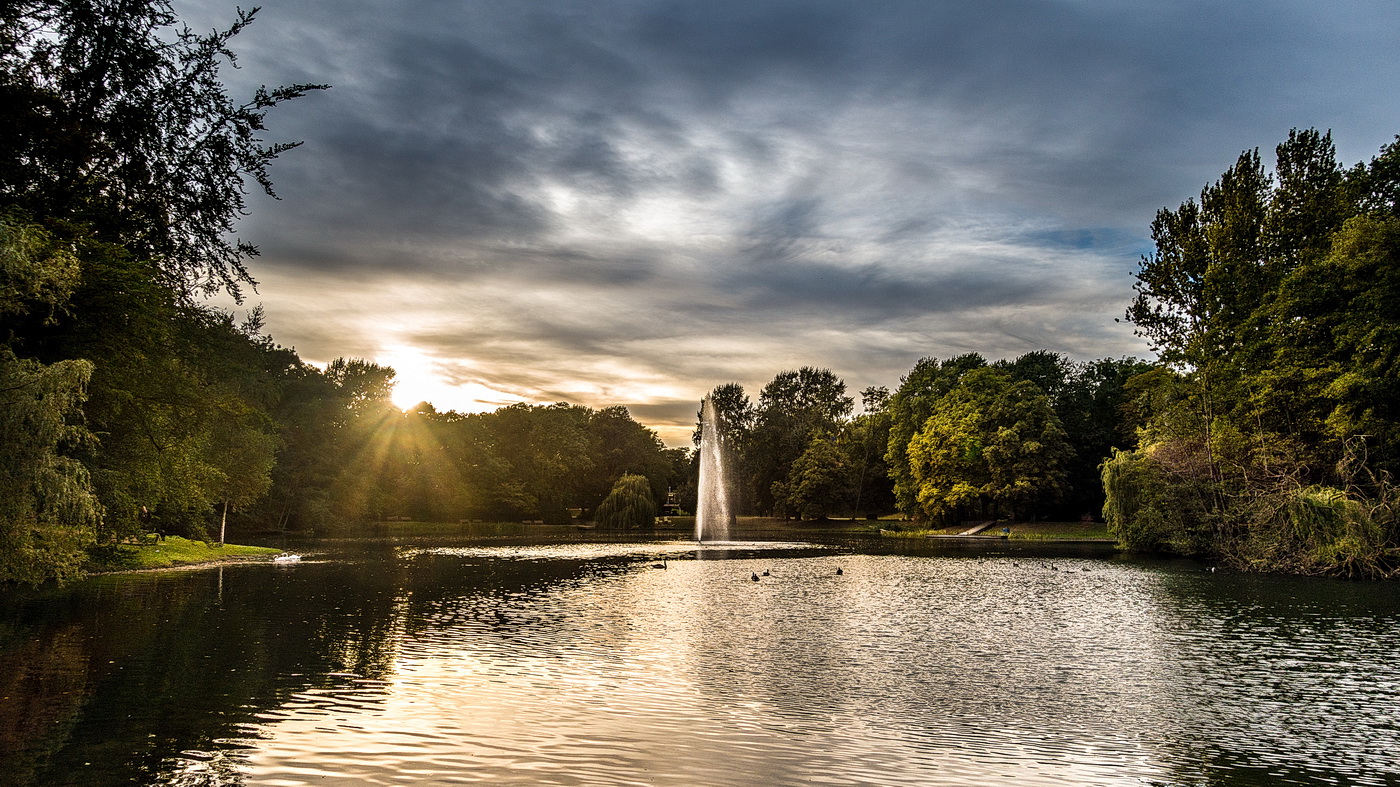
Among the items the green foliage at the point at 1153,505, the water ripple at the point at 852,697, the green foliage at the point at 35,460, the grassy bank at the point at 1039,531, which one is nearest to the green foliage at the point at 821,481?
the grassy bank at the point at 1039,531

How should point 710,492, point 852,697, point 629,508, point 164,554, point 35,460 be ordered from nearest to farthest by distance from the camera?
point 852,697, point 35,460, point 164,554, point 710,492, point 629,508

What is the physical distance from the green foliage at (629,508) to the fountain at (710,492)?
6715mm

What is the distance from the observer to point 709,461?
280ft

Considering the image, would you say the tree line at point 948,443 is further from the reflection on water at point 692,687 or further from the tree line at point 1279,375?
the reflection on water at point 692,687

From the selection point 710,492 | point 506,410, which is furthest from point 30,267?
point 506,410

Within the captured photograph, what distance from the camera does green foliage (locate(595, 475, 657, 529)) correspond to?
84.6 metres

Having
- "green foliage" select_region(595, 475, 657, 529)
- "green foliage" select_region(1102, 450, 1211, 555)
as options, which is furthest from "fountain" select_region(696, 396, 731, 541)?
"green foliage" select_region(1102, 450, 1211, 555)

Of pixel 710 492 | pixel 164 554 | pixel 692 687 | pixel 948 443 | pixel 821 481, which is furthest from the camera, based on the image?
pixel 821 481

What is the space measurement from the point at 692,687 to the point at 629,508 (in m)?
71.1

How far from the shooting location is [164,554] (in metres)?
37.6

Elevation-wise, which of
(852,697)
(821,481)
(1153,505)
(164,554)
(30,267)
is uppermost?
(30,267)

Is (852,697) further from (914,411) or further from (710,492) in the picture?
(914,411)

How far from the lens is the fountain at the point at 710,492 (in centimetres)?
7100

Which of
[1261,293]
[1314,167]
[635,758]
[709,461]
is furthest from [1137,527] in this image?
[635,758]
